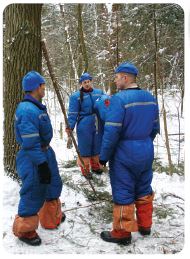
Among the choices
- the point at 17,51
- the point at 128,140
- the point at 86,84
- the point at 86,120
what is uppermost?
the point at 17,51

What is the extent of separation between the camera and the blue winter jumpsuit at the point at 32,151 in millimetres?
3752

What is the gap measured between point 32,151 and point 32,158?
0.27 ft

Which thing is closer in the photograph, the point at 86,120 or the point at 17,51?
the point at 17,51

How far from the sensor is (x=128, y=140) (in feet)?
13.2

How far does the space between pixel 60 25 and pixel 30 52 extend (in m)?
14.5

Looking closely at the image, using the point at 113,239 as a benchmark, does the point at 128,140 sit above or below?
above

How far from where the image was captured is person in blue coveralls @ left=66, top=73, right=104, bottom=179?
6.30m

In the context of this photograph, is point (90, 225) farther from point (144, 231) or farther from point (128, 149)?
point (128, 149)

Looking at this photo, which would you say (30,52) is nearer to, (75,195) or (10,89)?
(10,89)

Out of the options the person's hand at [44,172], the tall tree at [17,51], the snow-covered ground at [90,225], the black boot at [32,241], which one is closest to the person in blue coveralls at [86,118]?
the snow-covered ground at [90,225]

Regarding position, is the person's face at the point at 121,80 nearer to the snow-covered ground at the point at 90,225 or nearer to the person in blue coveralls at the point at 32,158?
the person in blue coveralls at the point at 32,158

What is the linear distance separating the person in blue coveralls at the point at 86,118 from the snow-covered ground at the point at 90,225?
A: 2.39 feet

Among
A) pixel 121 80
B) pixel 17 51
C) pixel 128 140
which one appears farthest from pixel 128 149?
pixel 17 51

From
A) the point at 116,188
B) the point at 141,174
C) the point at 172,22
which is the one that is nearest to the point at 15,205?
the point at 116,188
